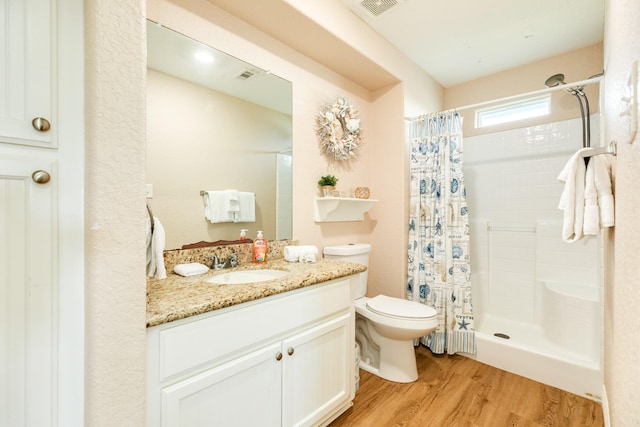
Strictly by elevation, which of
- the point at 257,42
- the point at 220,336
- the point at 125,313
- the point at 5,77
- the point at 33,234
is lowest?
the point at 220,336

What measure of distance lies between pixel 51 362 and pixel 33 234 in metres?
0.33

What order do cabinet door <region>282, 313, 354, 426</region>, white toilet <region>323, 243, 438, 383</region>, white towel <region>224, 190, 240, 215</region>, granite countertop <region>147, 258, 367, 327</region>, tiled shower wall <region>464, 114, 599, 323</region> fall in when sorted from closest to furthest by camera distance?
granite countertop <region>147, 258, 367, 327</region>
cabinet door <region>282, 313, 354, 426</region>
white towel <region>224, 190, 240, 215</region>
white toilet <region>323, 243, 438, 383</region>
tiled shower wall <region>464, 114, 599, 323</region>

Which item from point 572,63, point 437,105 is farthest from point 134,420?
point 572,63

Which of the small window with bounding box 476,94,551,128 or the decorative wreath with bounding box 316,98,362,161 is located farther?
the small window with bounding box 476,94,551,128

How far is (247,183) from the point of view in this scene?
68.9 inches

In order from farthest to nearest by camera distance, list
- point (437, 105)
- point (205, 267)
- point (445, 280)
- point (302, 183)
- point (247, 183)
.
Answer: point (437, 105)
point (445, 280)
point (302, 183)
point (247, 183)
point (205, 267)

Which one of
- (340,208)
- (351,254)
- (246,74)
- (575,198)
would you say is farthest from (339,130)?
(575,198)

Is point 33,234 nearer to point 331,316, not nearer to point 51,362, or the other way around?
point 51,362

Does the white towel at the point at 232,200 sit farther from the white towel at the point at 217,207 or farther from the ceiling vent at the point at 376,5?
the ceiling vent at the point at 376,5

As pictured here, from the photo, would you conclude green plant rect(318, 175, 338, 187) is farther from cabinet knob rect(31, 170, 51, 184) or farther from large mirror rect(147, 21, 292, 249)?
cabinet knob rect(31, 170, 51, 184)

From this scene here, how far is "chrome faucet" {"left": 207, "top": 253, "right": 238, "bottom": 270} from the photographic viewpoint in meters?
1.53

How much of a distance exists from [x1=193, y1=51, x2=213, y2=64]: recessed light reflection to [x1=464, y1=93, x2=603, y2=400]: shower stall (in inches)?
101

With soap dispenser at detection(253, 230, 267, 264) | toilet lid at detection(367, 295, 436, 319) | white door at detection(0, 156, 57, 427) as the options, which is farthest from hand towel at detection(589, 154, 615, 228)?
white door at detection(0, 156, 57, 427)

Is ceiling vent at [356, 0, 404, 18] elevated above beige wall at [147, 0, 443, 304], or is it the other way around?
ceiling vent at [356, 0, 404, 18]
